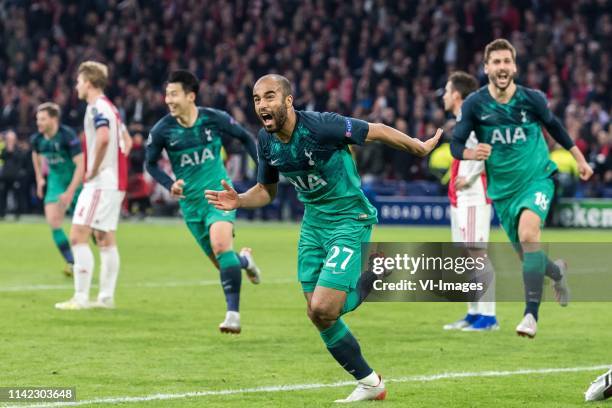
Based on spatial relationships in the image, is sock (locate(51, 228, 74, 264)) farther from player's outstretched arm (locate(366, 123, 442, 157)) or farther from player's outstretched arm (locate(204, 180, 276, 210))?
player's outstretched arm (locate(366, 123, 442, 157))

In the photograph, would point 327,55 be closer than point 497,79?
No

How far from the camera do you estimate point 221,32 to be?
114ft

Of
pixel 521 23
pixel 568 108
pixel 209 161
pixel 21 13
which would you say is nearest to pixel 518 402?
pixel 209 161

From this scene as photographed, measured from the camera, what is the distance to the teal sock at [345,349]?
289 inches

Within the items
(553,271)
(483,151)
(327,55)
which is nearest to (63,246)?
(553,271)

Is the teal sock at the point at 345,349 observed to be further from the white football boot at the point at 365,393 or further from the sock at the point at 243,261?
the sock at the point at 243,261

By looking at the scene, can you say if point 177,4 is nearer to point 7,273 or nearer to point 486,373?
point 7,273

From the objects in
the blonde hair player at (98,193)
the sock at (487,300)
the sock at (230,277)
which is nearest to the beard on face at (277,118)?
the sock at (230,277)

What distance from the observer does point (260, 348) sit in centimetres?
988

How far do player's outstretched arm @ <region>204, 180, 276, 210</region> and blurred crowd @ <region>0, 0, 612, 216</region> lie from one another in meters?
17.4

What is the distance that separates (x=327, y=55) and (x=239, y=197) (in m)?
24.2

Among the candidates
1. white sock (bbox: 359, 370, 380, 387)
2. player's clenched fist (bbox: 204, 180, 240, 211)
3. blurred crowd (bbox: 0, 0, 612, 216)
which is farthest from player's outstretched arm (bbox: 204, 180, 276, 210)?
blurred crowd (bbox: 0, 0, 612, 216)

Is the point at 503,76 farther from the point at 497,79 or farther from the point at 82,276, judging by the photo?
the point at 82,276

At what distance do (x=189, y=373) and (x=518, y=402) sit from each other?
7.62ft
